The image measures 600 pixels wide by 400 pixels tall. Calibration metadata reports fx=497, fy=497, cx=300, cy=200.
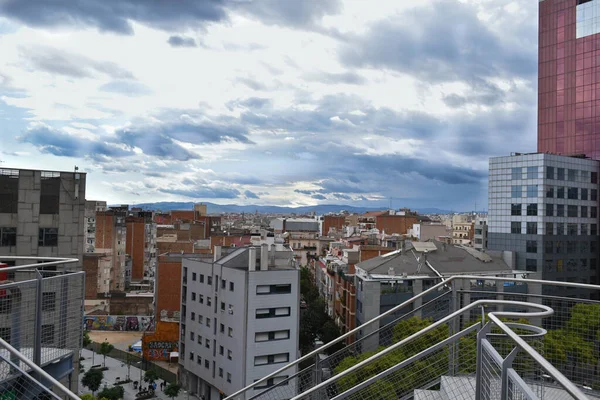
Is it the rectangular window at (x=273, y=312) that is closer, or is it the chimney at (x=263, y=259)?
the rectangular window at (x=273, y=312)

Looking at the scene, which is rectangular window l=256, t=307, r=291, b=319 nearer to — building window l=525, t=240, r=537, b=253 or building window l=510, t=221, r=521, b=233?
building window l=525, t=240, r=537, b=253

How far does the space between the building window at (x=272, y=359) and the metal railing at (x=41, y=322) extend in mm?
20260

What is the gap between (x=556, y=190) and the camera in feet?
125

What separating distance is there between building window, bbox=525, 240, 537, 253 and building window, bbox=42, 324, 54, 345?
37145 millimetres

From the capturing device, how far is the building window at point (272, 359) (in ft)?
86.0

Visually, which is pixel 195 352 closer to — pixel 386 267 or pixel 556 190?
pixel 386 267

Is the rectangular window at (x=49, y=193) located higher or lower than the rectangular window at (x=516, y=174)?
lower

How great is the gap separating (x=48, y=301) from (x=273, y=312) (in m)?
21.5

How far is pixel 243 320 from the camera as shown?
2634cm

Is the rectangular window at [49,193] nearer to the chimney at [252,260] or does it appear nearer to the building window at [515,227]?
the chimney at [252,260]

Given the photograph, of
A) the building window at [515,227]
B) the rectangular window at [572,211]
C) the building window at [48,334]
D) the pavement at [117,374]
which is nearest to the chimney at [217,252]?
the pavement at [117,374]

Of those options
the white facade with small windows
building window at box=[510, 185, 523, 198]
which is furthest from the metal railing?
building window at box=[510, 185, 523, 198]

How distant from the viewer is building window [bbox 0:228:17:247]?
64.4 ft

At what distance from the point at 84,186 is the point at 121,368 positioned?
2055 cm
